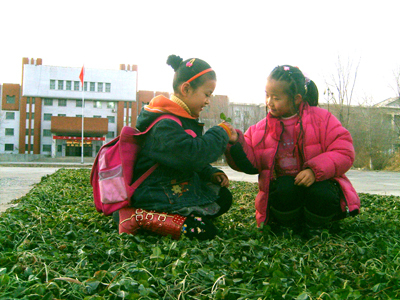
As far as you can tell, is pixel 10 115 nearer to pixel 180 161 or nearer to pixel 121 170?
pixel 121 170

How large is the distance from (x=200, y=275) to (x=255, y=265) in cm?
26

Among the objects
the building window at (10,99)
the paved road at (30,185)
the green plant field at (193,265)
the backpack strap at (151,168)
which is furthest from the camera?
the building window at (10,99)

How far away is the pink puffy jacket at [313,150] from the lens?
6.57 feet

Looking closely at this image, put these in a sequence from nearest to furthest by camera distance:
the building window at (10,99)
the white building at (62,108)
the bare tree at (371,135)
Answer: the bare tree at (371,135)
the white building at (62,108)
the building window at (10,99)

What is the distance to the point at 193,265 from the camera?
4.37 ft

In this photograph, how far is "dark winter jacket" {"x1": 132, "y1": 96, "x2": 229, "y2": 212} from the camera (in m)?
1.82

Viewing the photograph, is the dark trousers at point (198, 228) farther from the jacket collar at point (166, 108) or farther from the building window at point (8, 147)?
the building window at point (8, 147)

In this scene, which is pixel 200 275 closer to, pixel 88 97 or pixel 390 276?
pixel 390 276

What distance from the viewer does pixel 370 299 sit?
3.46 ft

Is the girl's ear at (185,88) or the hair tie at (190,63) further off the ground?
the hair tie at (190,63)

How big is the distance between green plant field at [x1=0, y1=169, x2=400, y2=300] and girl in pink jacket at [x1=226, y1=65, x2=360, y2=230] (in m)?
0.17

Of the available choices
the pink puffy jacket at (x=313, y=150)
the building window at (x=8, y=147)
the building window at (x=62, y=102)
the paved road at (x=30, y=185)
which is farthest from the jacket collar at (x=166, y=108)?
the building window at (x=8, y=147)

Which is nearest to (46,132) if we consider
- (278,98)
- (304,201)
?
(278,98)

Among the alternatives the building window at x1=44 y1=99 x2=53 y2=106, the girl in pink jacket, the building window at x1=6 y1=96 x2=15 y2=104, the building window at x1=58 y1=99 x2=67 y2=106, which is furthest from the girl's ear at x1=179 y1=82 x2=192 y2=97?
the building window at x1=6 y1=96 x2=15 y2=104
